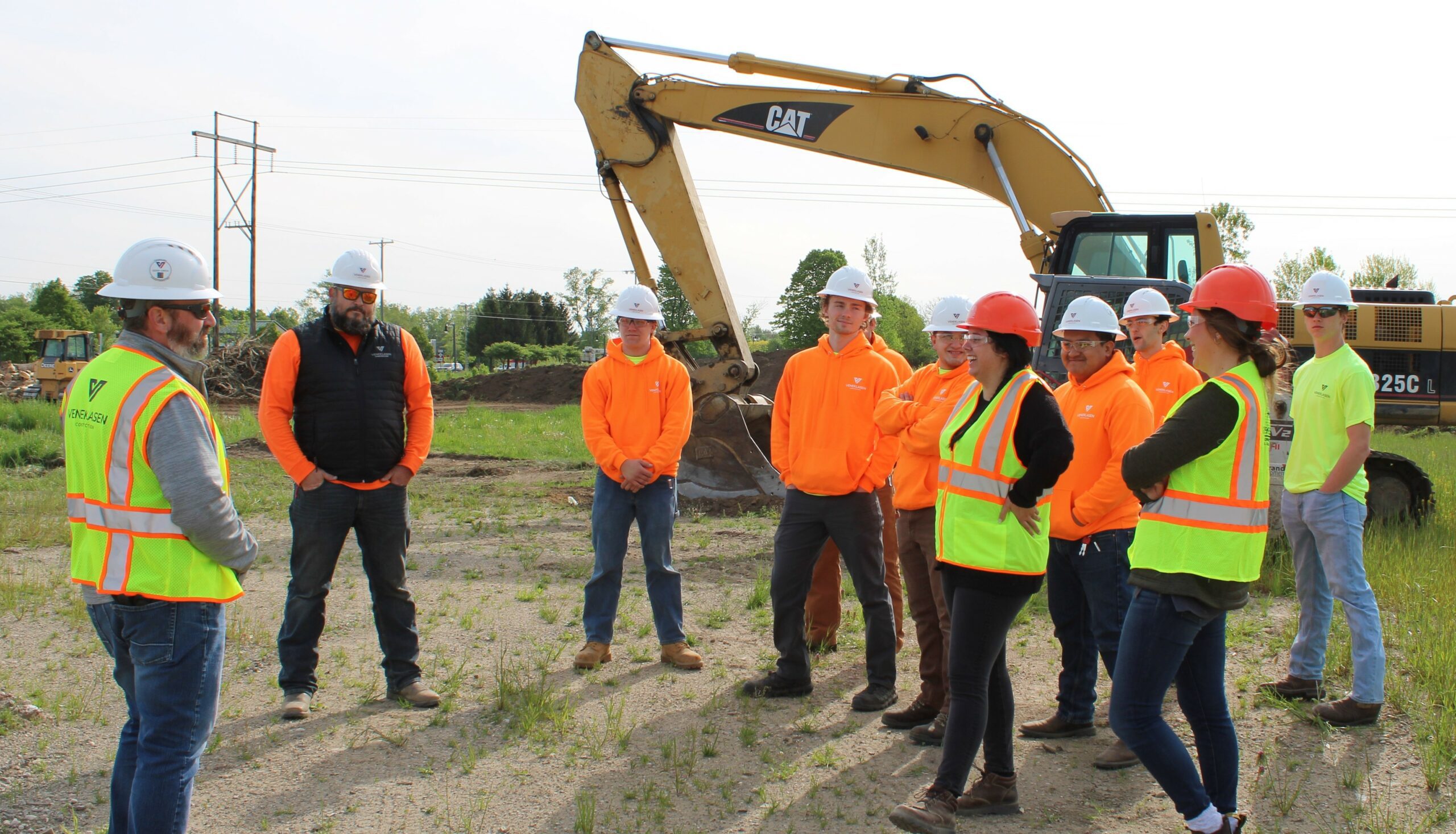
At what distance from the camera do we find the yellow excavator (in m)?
8.45

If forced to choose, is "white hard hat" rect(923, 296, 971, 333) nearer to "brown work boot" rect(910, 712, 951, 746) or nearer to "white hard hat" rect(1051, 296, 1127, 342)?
"white hard hat" rect(1051, 296, 1127, 342)

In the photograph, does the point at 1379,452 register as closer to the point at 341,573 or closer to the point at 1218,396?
the point at 1218,396

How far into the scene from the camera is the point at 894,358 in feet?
18.0

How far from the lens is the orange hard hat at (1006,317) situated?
11.6ft

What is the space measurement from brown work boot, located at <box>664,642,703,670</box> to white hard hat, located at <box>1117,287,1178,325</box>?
286 cm

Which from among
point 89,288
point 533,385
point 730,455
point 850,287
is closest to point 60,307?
point 89,288

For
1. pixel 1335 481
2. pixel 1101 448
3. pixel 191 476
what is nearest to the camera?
pixel 191 476

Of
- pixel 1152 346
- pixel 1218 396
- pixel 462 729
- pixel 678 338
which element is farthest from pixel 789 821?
pixel 678 338

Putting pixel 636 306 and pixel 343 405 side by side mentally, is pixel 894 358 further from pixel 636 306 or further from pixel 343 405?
pixel 343 405

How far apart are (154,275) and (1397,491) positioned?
9.60 metres

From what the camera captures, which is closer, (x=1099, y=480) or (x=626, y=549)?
(x=1099, y=480)

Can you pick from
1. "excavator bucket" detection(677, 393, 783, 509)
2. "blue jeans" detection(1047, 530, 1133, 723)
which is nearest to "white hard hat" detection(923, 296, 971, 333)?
"blue jeans" detection(1047, 530, 1133, 723)

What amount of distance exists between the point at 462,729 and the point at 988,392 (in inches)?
112

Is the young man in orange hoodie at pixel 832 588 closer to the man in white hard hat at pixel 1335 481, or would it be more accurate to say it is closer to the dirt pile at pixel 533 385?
the man in white hard hat at pixel 1335 481
